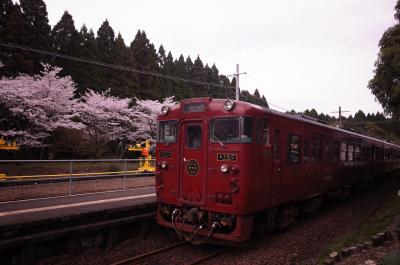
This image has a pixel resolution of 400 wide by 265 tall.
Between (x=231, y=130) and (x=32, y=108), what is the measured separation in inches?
744

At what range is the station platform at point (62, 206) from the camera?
699 cm

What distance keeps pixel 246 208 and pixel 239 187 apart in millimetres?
425

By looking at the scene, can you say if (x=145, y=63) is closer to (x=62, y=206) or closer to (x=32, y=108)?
(x=32, y=108)

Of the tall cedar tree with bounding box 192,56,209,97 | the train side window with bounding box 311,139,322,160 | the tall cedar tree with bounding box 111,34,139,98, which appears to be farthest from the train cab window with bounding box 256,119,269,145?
the tall cedar tree with bounding box 192,56,209,97

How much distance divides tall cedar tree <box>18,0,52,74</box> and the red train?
24.5 m

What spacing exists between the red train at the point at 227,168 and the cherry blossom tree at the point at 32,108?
16408mm

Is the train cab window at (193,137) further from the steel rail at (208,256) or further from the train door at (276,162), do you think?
the steel rail at (208,256)

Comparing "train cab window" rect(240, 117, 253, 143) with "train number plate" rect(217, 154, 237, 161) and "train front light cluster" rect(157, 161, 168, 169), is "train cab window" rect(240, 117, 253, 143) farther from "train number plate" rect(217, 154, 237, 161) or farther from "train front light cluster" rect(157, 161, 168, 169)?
"train front light cluster" rect(157, 161, 168, 169)

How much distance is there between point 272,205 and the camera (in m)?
7.99

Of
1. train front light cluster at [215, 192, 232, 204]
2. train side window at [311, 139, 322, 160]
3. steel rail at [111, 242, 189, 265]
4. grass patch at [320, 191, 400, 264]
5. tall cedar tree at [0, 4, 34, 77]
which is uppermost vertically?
tall cedar tree at [0, 4, 34, 77]

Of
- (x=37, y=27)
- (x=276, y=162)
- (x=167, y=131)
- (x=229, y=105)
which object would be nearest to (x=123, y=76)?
(x=37, y=27)

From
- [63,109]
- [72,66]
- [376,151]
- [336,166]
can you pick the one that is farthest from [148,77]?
[336,166]

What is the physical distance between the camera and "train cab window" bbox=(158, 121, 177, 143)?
27.0ft

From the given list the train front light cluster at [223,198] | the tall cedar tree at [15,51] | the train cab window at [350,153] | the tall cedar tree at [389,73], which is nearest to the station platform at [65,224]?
the train front light cluster at [223,198]
